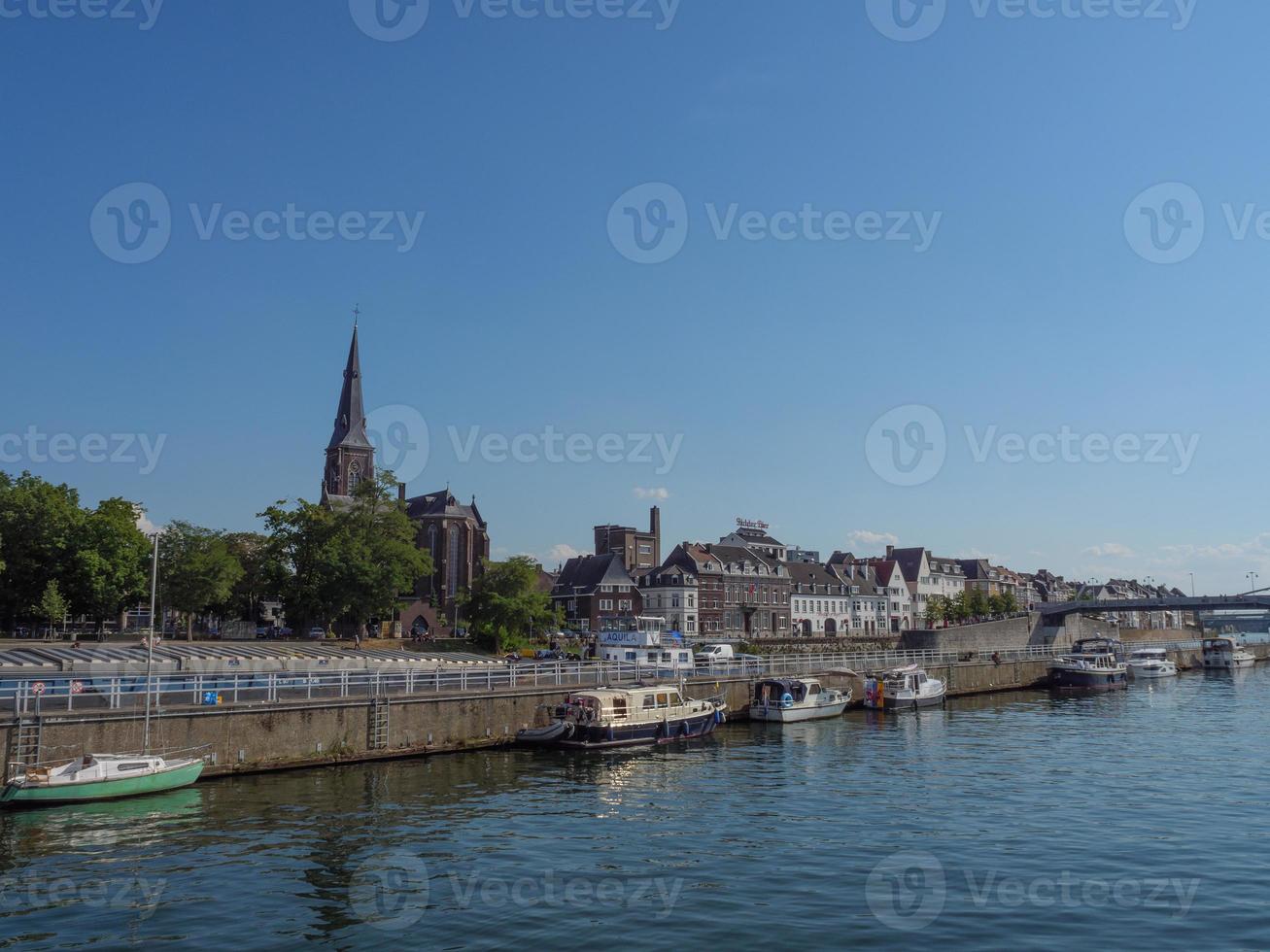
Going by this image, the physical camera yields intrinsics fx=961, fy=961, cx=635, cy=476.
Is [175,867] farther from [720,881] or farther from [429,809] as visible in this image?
[720,881]

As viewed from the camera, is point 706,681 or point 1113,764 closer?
point 1113,764

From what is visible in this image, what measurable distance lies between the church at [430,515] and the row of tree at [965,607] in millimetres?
67398

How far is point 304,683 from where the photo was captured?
122 ft

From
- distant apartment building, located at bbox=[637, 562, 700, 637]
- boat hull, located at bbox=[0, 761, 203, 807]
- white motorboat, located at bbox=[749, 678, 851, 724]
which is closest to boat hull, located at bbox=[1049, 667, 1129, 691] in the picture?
white motorboat, located at bbox=[749, 678, 851, 724]

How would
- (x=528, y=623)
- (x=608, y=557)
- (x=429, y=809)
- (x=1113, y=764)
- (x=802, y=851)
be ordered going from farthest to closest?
1. (x=608, y=557)
2. (x=528, y=623)
3. (x=1113, y=764)
4. (x=429, y=809)
5. (x=802, y=851)

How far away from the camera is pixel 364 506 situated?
330 ft

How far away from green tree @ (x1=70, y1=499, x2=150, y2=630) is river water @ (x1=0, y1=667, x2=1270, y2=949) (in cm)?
5029

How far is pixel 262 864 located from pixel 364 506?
8108 centimetres

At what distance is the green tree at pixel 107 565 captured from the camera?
75375 mm

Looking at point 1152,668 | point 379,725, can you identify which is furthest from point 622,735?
point 1152,668

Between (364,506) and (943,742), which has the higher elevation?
(364,506)

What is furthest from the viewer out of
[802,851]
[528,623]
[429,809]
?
[528,623]

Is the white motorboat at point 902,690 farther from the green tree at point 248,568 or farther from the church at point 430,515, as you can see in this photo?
the church at point 430,515

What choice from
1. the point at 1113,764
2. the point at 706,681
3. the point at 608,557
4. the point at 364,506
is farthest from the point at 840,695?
the point at 608,557
